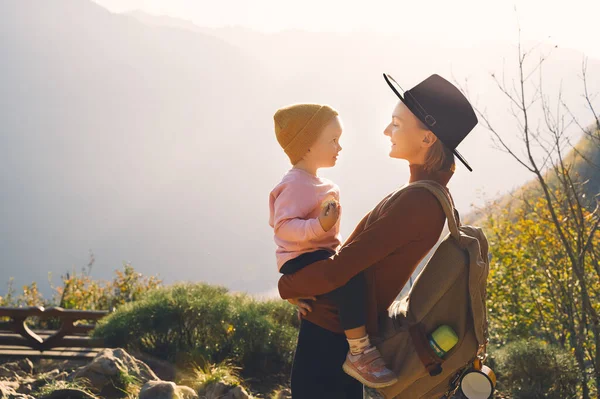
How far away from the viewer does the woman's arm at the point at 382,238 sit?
6.06ft

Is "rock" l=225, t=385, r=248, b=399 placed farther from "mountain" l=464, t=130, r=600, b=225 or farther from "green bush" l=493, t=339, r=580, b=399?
"mountain" l=464, t=130, r=600, b=225

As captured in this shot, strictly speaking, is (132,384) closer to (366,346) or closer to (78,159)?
(366,346)

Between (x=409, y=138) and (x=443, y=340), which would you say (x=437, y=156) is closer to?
(x=409, y=138)

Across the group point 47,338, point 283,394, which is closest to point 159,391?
point 283,394

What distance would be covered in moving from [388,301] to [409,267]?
0.46 ft

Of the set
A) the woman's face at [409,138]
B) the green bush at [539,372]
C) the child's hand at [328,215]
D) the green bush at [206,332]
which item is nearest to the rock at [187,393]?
the green bush at [206,332]

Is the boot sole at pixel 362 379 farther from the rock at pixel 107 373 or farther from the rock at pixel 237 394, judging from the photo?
the rock at pixel 107 373

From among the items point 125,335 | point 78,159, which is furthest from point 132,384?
point 78,159

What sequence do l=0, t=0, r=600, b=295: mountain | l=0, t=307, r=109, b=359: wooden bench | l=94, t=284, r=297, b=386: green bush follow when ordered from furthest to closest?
l=0, t=0, r=600, b=295: mountain < l=0, t=307, r=109, b=359: wooden bench < l=94, t=284, r=297, b=386: green bush

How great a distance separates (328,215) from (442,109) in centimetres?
51

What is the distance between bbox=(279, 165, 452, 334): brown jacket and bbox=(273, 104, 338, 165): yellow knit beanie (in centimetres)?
35

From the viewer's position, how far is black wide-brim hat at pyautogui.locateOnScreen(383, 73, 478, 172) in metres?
1.98

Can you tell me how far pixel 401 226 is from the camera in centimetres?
186

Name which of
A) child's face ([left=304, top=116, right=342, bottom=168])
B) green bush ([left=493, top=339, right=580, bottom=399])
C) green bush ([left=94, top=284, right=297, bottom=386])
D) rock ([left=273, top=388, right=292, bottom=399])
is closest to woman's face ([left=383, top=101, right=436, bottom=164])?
child's face ([left=304, top=116, right=342, bottom=168])
